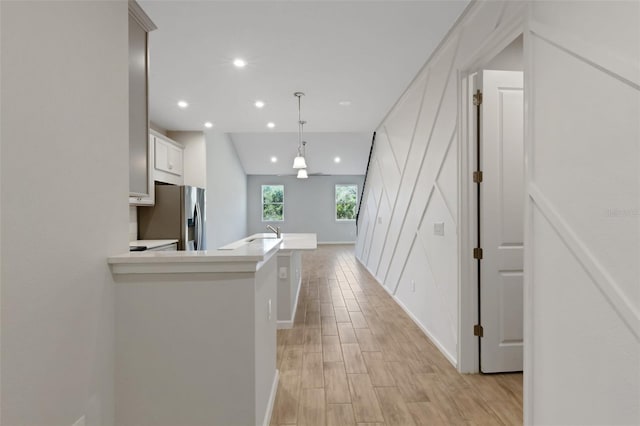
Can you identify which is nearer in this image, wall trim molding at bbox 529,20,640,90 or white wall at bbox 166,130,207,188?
wall trim molding at bbox 529,20,640,90

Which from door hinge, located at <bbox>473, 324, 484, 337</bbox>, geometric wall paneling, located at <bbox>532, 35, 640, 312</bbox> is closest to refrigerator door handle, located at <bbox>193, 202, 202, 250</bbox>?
door hinge, located at <bbox>473, 324, 484, 337</bbox>

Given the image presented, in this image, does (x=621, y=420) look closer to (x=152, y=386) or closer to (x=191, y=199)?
(x=152, y=386)

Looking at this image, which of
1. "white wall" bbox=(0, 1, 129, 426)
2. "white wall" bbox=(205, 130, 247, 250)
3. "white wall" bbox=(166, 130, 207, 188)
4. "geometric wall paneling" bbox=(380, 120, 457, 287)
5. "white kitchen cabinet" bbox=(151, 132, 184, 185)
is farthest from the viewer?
"white wall" bbox=(205, 130, 247, 250)

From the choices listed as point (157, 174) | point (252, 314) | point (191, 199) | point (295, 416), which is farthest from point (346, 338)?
point (157, 174)

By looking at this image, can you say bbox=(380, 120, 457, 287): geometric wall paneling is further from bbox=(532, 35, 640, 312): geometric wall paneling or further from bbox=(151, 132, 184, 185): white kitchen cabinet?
bbox=(151, 132, 184, 185): white kitchen cabinet

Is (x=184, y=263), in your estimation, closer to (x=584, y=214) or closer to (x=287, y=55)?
(x=584, y=214)

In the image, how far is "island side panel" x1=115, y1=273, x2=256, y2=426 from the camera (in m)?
1.48

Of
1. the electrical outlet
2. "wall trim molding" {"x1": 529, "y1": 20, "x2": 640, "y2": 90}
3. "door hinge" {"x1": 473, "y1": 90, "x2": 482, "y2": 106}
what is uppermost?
"door hinge" {"x1": 473, "y1": 90, "x2": 482, "y2": 106}

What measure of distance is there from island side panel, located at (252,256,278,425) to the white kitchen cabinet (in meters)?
3.45

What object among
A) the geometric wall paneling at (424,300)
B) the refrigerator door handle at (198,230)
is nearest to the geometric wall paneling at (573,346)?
the geometric wall paneling at (424,300)

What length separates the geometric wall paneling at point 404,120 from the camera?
369 cm

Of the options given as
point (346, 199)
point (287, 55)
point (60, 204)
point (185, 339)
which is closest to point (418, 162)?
point (287, 55)

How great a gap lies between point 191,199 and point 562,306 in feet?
15.6

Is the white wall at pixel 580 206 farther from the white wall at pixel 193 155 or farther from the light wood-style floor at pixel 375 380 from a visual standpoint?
the white wall at pixel 193 155
